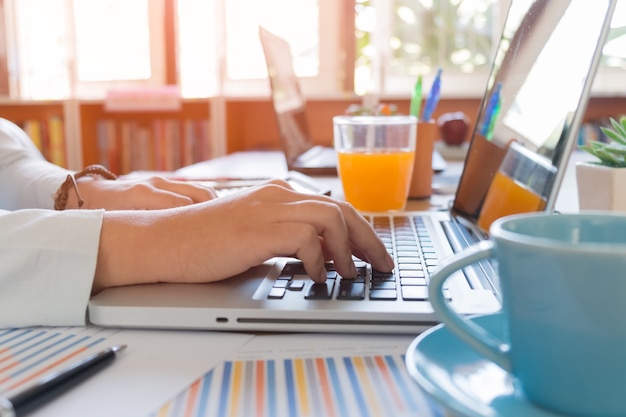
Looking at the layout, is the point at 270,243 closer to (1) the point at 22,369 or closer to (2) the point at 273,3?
(1) the point at 22,369

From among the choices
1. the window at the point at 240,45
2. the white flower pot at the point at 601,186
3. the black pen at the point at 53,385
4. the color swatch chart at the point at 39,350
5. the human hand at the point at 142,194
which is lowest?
the color swatch chart at the point at 39,350

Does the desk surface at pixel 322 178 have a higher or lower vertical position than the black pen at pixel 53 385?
lower

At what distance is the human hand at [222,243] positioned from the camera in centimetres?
52

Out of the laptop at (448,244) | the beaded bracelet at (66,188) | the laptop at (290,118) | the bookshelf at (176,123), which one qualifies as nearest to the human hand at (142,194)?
the beaded bracelet at (66,188)

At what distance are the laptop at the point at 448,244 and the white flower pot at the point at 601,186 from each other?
4 centimetres

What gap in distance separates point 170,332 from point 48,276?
12 centimetres

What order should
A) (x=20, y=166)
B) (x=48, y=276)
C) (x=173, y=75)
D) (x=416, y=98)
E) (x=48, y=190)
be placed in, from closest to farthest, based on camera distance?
(x=48, y=276), (x=48, y=190), (x=20, y=166), (x=416, y=98), (x=173, y=75)

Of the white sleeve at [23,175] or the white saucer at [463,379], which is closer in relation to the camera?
the white saucer at [463,379]

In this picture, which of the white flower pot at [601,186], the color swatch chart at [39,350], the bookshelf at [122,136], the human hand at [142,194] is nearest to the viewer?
the color swatch chart at [39,350]

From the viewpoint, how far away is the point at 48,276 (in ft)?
1.65

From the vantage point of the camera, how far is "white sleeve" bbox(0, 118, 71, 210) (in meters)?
0.92

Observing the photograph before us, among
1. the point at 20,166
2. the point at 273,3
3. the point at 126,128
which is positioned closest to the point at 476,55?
the point at 273,3

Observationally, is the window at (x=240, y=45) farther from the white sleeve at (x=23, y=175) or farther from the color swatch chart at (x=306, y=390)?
the color swatch chart at (x=306, y=390)

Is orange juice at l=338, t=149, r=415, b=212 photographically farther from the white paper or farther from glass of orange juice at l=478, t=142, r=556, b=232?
the white paper
